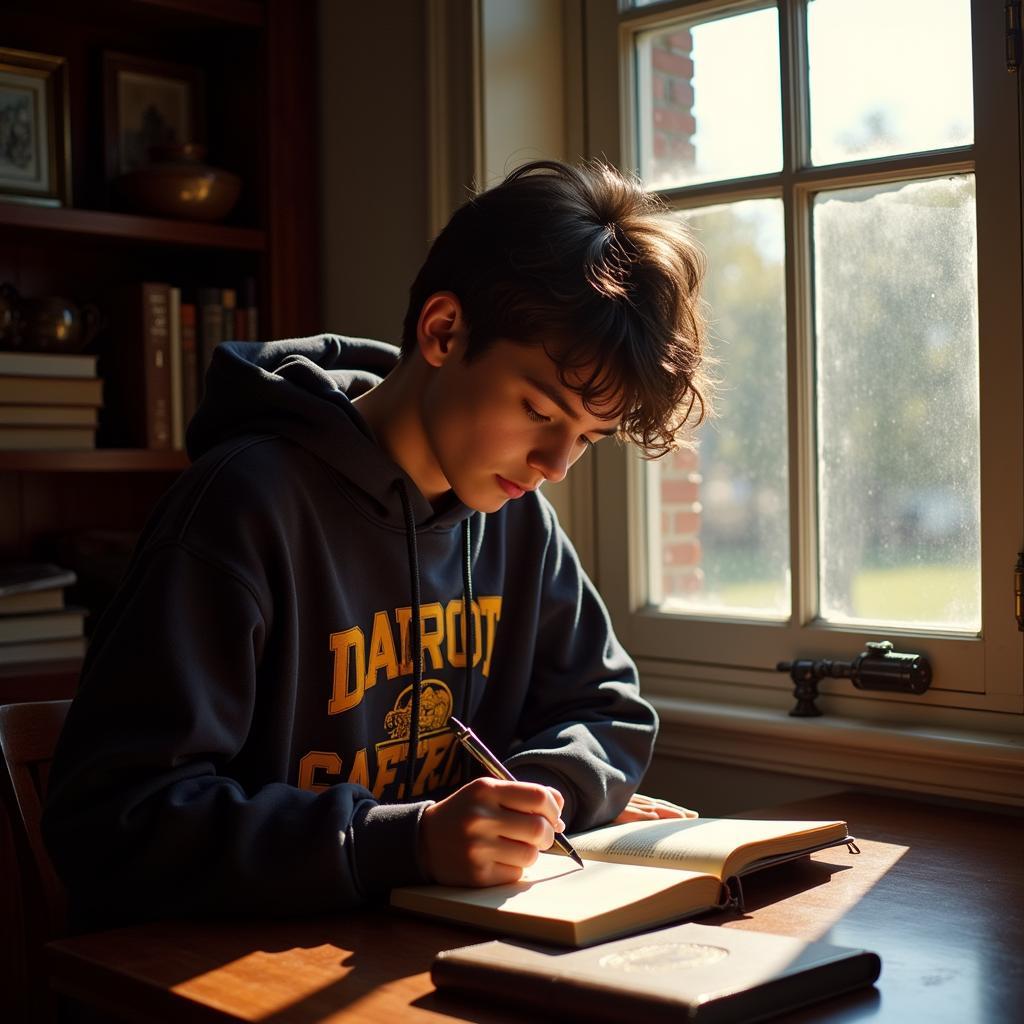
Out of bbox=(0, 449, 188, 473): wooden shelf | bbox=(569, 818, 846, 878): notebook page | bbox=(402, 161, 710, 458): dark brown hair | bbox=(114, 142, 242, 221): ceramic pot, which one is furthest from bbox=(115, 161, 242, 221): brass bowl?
bbox=(569, 818, 846, 878): notebook page

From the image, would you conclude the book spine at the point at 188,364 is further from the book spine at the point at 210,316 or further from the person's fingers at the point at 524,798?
the person's fingers at the point at 524,798

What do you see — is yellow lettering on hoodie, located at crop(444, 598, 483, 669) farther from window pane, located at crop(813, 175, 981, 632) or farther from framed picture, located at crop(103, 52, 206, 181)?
framed picture, located at crop(103, 52, 206, 181)

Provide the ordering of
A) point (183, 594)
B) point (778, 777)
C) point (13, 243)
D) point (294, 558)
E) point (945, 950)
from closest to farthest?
point (945, 950) < point (183, 594) < point (294, 558) < point (778, 777) < point (13, 243)

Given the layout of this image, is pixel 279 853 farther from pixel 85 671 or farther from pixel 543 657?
pixel 543 657

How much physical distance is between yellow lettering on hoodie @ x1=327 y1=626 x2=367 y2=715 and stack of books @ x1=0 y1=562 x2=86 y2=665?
2.97 feet

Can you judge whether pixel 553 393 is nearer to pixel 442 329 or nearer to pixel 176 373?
pixel 442 329

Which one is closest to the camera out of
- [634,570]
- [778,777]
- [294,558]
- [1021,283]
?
[294,558]

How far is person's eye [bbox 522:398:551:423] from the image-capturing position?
1.35m

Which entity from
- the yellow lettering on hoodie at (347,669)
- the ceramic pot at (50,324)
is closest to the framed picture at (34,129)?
the ceramic pot at (50,324)

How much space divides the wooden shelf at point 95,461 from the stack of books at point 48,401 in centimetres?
3

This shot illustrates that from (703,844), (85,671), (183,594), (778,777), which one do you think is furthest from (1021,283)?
(85,671)

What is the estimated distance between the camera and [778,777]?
1.88 metres

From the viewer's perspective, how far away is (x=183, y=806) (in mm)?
1166

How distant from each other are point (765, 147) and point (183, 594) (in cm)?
117
